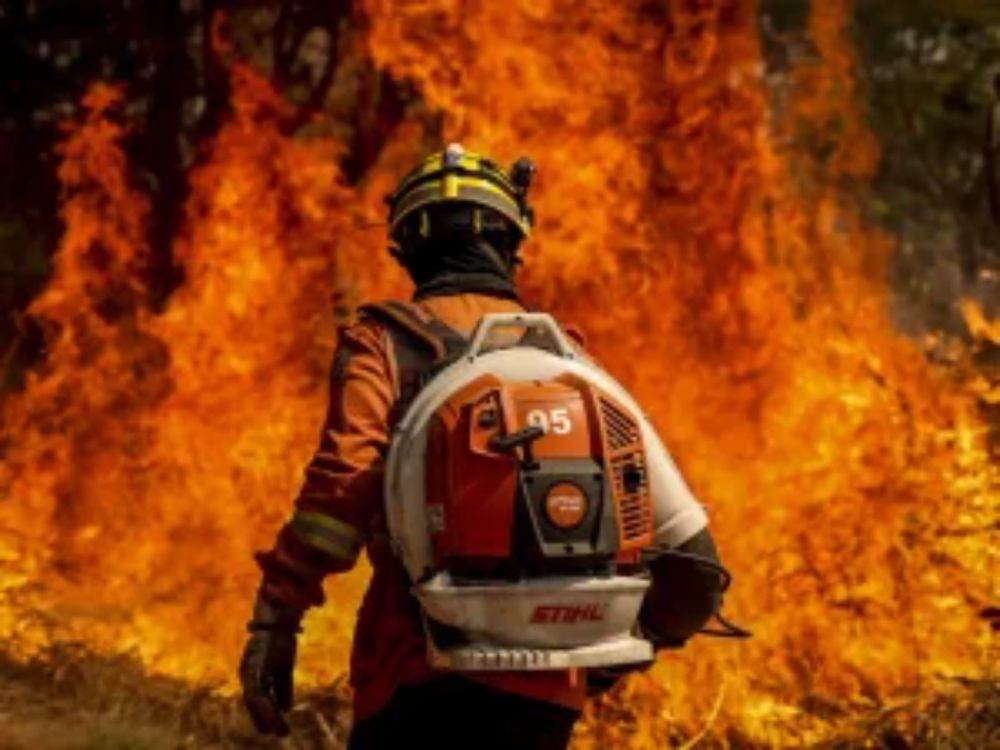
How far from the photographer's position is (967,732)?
595 cm

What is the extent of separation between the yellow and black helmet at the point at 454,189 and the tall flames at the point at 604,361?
11.2 feet

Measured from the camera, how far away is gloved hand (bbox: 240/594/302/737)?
2.81m

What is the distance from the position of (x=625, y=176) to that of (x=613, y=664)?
6.30 metres

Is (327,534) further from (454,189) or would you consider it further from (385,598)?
(454,189)

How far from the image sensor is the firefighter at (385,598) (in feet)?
8.94

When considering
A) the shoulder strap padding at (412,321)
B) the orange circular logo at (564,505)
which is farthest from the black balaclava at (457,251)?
the orange circular logo at (564,505)

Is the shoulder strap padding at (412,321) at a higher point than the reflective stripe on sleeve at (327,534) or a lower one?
higher

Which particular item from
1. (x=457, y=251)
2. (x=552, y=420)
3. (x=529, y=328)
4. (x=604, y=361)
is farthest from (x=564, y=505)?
(x=604, y=361)

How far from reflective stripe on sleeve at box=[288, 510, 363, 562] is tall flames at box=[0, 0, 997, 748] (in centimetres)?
351

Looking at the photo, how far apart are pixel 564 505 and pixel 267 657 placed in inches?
30.5

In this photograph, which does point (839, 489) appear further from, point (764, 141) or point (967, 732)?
point (764, 141)

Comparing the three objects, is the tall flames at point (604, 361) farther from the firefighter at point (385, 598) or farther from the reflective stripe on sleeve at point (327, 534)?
the reflective stripe on sleeve at point (327, 534)

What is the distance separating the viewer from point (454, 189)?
316 cm

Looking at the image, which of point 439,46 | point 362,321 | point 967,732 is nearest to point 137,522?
point 439,46
